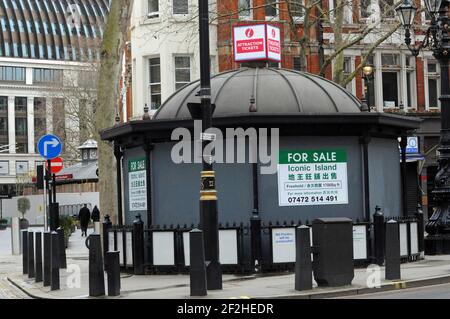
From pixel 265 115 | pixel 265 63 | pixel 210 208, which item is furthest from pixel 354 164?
pixel 210 208

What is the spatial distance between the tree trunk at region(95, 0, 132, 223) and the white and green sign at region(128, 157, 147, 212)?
10.3 feet

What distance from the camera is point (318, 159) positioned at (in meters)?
17.6

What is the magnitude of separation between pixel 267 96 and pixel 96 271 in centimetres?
634

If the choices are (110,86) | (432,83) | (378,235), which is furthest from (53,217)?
(432,83)

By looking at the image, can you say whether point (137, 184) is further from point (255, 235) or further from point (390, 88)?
A: point (390, 88)

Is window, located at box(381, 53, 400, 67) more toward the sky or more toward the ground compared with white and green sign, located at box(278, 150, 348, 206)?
more toward the sky

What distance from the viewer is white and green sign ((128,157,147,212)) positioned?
→ 18595 mm

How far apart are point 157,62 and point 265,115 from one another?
24.5 m

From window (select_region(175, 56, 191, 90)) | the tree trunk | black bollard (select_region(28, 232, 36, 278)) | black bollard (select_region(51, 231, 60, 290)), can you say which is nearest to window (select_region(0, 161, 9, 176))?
window (select_region(175, 56, 191, 90))

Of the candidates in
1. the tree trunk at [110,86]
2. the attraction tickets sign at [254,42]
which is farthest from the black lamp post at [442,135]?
the tree trunk at [110,86]

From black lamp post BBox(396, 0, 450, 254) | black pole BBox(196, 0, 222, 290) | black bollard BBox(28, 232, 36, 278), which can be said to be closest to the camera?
black pole BBox(196, 0, 222, 290)

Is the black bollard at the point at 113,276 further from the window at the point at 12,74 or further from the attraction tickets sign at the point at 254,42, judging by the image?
the window at the point at 12,74

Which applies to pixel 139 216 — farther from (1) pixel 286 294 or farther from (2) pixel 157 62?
(2) pixel 157 62

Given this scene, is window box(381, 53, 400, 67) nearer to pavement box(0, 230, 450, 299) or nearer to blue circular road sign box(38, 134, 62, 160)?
blue circular road sign box(38, 134, 62, 160)
